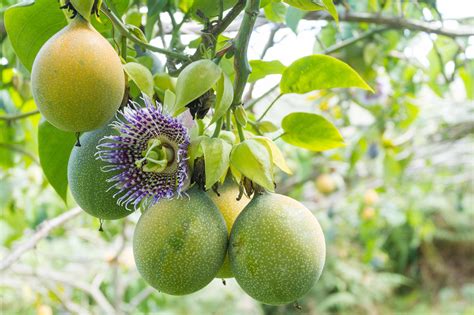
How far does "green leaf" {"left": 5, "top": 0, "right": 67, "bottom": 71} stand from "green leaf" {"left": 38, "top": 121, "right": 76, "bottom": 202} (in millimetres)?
85

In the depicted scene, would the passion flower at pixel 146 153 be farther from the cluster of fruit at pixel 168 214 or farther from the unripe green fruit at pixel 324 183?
the unripe green fruit at pixel 324 183

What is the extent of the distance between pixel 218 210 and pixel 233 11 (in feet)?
0.64

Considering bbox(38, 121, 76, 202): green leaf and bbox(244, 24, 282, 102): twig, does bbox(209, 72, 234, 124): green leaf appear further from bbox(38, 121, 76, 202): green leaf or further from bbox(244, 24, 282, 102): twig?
bbox(244, 24, 282, 102): twig

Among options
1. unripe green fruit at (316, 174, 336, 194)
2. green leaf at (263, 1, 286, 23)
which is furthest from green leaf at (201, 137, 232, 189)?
unripe green fruit at (316, 174, 336, 194)

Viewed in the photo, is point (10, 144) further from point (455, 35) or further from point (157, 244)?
point (455, 35)

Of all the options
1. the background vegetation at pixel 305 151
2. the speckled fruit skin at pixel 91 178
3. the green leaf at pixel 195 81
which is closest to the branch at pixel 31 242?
the background vegetation at pixel 305 151

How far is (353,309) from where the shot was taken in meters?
4.92

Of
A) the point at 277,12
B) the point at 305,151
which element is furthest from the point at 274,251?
the point at 305,151

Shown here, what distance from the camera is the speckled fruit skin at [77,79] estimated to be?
413mm

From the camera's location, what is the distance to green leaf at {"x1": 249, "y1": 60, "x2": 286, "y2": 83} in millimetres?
602

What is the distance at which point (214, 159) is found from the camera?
0.46 m

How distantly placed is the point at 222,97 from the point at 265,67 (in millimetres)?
158

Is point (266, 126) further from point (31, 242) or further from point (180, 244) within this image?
point (31, 242)

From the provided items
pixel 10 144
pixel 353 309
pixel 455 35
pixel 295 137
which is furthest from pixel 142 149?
pixel 353 309
